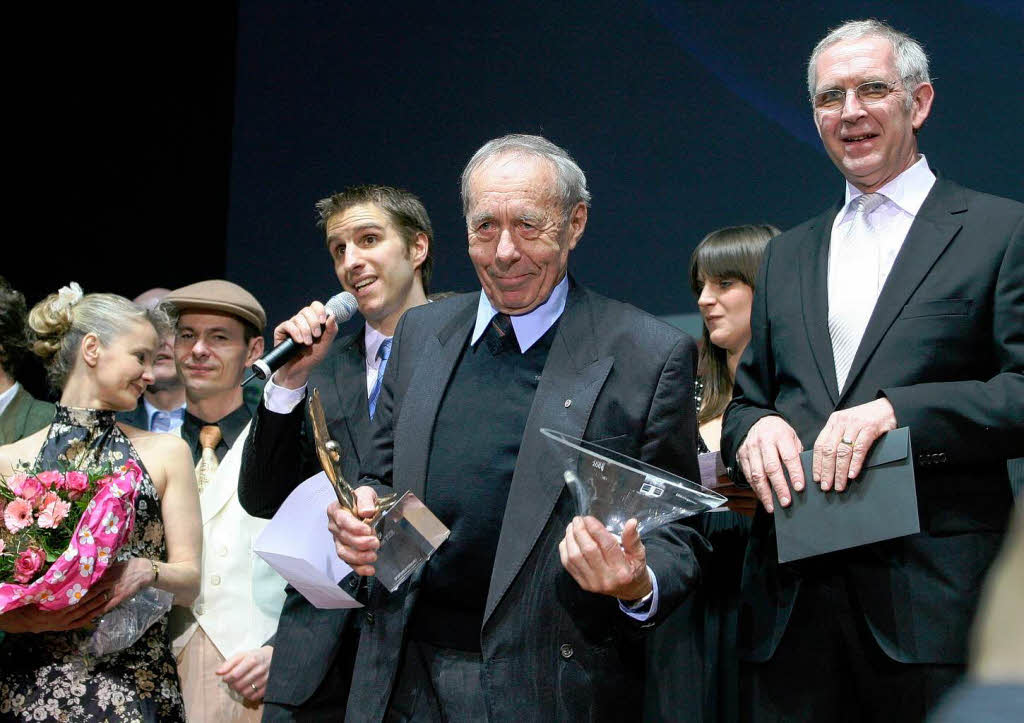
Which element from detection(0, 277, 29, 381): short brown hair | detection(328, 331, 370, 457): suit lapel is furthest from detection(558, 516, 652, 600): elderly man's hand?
detection(0, 277, 29, 381): short brown hair

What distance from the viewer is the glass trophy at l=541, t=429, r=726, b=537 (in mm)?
1826

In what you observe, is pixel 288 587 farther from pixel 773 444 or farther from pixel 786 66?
pixel 786 66

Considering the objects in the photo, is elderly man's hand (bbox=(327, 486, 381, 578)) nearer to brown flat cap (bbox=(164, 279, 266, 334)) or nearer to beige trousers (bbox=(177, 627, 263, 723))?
beige trousers (bbox=(177, 627, 263, 723))

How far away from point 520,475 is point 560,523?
11 centimetres

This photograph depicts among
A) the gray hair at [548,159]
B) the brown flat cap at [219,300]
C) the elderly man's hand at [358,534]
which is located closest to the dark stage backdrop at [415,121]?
the brown flat cap at [219,300]

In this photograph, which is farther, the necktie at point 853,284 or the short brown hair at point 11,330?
the short brown hair at point 11,330

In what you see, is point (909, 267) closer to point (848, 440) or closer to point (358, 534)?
A: point (848, 440)

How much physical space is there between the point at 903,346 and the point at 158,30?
4.41 metres

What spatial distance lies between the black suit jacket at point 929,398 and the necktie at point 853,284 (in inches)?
0.9

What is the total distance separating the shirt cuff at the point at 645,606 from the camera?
1.95 m

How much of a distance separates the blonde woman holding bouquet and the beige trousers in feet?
0.48

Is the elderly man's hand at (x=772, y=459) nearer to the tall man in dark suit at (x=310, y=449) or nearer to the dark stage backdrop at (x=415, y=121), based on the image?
the tall man in dark suit at (x=310, y=449)

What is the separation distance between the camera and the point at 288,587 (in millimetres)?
2752

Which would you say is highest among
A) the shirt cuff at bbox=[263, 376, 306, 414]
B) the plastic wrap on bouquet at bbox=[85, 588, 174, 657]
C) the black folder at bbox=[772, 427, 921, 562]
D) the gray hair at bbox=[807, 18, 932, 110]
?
the gray hair at bbox=[807, 18, 932, 110]
